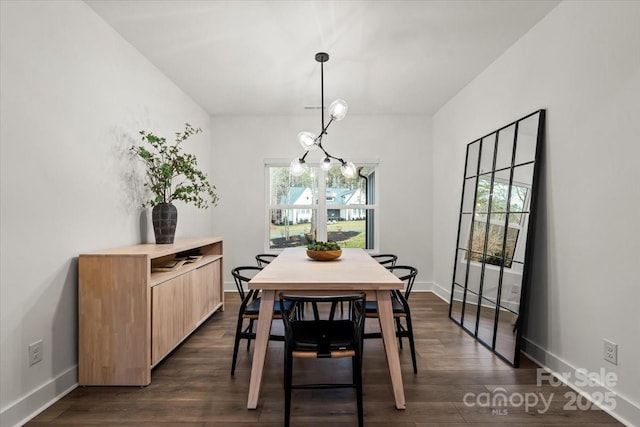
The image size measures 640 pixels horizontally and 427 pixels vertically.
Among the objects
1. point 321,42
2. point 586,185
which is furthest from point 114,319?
point 586,185

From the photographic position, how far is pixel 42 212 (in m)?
2.08

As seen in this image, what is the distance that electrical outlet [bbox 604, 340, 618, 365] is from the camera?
204 centimetres

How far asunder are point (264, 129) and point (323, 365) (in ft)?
11.9

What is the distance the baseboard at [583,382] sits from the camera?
1.92 m

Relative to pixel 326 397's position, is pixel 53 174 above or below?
above

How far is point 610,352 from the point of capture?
6.79ft

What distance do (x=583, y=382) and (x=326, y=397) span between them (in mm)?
1670

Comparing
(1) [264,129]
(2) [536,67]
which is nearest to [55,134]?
(1) [264,129]

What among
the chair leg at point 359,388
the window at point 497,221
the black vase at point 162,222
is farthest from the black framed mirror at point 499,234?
the black vase at point 162,222

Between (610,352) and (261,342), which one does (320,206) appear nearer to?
(261,342)

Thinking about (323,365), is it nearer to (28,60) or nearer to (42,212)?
(42,212)

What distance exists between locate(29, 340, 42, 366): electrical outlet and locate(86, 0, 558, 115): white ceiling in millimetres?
2334

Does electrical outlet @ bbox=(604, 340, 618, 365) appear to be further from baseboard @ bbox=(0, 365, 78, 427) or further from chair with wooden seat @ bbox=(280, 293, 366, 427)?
baseboard @ bbox=(0, 365, 78, 427)

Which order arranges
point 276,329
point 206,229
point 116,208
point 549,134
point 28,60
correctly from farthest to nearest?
point 206,229 < point 276,329 < point 116,208 < point 549,134 < point 28,60
